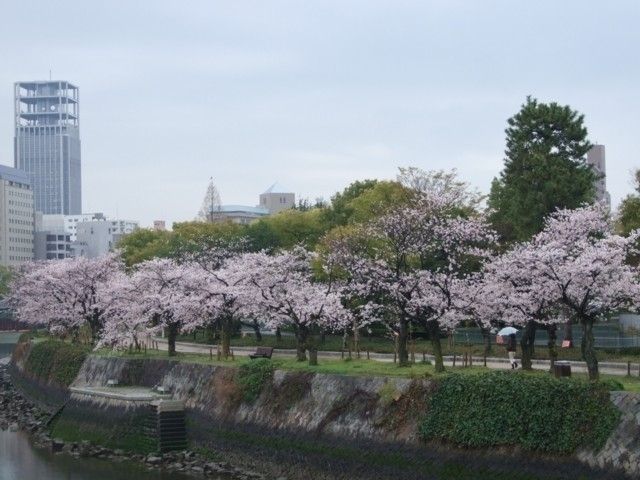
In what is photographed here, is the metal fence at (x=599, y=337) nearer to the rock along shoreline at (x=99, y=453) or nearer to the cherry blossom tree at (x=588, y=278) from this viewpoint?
the cherry blossom tree at (x=588, y=278)

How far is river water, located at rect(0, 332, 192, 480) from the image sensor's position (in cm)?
3647

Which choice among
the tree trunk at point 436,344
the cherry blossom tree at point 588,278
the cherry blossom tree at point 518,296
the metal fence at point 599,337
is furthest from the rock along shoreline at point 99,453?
the metal fence at point 599,337

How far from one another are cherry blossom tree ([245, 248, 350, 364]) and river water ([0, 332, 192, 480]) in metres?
9.18

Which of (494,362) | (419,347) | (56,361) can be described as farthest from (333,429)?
(56,361)

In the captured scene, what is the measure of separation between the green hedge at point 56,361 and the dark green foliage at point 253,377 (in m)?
19.6

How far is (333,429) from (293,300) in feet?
35.3

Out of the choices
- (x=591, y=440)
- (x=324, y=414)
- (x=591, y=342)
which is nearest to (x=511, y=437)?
(x=591, y=440)

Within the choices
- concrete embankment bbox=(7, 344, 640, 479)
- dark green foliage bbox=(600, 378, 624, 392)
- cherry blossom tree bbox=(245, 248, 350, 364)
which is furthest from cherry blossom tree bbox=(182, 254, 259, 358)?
dark green foliage bbox=(600, 378, 624, 392)

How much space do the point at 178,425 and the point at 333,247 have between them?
42.2 ft

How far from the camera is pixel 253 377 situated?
38.8m

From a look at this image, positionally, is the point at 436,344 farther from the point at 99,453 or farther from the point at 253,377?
the point at 99,453

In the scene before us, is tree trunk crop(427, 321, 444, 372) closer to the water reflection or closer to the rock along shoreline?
the rock along shoreline

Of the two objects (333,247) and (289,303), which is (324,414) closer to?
(289,303)

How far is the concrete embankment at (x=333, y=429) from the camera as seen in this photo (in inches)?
996
